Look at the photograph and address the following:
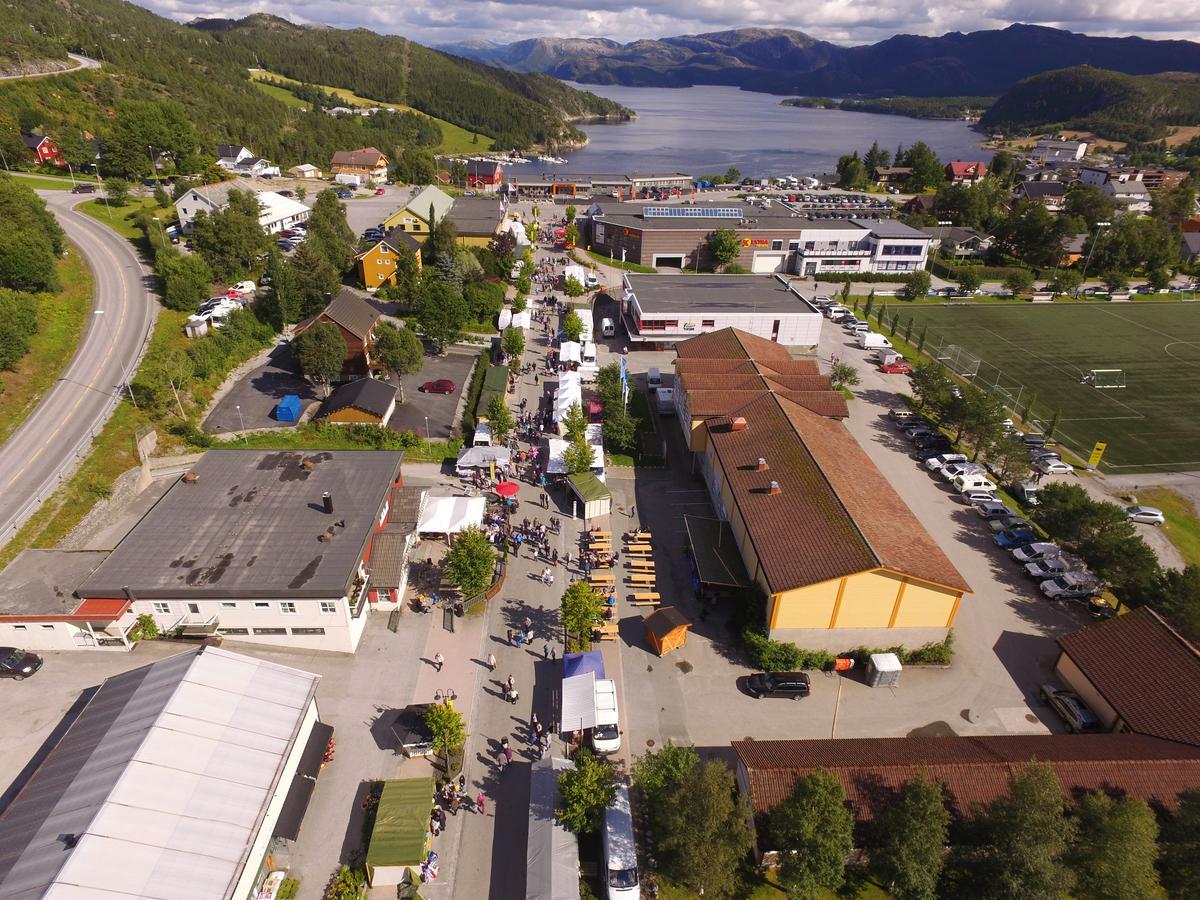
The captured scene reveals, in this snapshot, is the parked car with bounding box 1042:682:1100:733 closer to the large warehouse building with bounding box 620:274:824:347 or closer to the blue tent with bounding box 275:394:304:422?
A: the large warehouse building with bounding box 620:274:824:347

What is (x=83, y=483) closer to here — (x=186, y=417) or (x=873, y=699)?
(x=186, y=417)

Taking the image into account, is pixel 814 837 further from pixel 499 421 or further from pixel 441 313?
pixel 441 313

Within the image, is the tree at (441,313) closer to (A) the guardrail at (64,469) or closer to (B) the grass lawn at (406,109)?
(A) the guardrail at (64,469)

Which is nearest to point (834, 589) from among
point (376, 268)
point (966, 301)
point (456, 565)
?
point (456, 565)

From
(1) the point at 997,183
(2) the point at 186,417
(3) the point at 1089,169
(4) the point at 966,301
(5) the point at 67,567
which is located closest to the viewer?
(5) the point at 67,567

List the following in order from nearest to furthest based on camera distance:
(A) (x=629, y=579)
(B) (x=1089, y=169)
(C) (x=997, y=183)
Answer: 1. (A) (x=629, y=579)
2. (C) (x=997, y=183)
3. (B) (x=1089, y=169)

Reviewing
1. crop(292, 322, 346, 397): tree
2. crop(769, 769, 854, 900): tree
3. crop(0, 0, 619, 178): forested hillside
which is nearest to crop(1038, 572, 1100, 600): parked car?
crop(769, 769, 854, 900): tree

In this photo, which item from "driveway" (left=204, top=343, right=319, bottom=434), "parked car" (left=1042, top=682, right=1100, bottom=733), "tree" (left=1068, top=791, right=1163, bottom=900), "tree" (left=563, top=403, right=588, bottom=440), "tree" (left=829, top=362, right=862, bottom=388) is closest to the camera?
"tree" (left=1068, top=791, right=1163, bottom=900)

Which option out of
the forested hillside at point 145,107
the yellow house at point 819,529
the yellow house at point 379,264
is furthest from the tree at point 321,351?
the forested hillside at point 145,107
